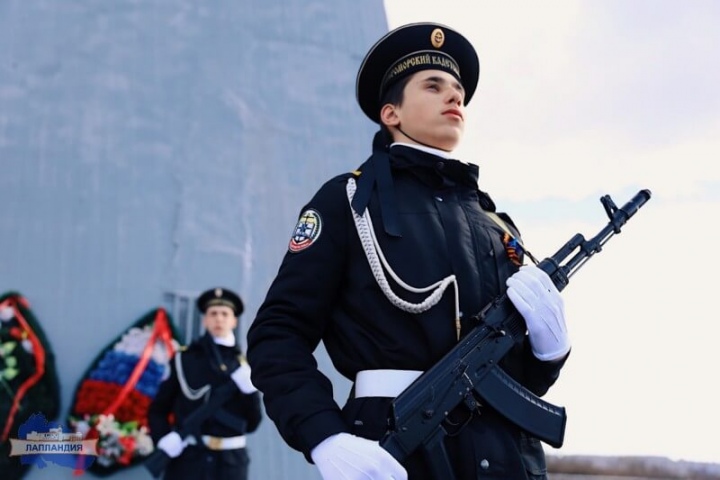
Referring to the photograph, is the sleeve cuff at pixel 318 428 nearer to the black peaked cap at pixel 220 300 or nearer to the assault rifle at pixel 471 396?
the assault rifle at pixel 471 396

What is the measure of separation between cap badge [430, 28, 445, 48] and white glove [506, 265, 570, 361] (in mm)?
658

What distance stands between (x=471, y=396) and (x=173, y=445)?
372cm

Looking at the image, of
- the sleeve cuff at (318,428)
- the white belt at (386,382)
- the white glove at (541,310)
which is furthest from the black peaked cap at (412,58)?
the sleeve cuff at (318,428)

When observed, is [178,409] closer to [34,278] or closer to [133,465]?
[133,465]

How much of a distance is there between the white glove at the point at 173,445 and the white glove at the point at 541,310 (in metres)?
3.65

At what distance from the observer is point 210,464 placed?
4887mm

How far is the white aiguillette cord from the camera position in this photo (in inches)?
66.2

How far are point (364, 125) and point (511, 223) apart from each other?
5385 mm

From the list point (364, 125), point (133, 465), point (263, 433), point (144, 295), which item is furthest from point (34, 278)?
point (364, 125)

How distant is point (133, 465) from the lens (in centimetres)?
588

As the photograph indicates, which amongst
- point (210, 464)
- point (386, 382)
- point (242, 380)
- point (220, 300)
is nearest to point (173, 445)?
point (210, 464)

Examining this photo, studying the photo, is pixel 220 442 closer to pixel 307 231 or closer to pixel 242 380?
pixel 242 380

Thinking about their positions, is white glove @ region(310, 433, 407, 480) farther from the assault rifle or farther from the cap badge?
the cap badge

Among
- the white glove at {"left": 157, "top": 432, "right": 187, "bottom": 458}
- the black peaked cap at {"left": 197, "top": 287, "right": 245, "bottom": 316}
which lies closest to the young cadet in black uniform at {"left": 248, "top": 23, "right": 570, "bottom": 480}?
the white glove at {"left": 157, "top": 432, "right": 187, "bottom": 458}
